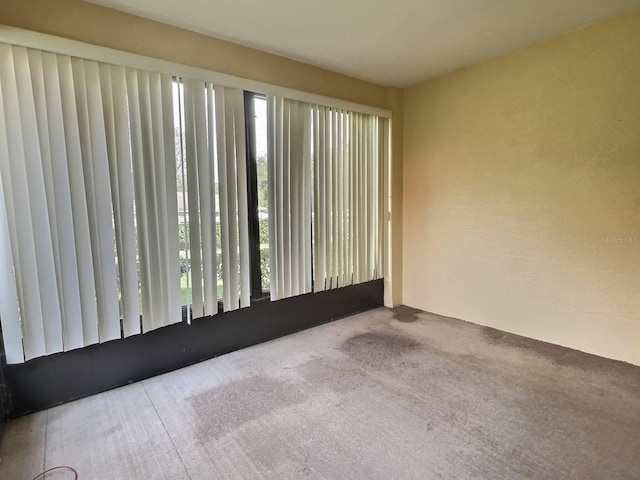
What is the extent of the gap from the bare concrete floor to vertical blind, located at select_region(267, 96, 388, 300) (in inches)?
35.0

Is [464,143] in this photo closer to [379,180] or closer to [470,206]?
[470,206]

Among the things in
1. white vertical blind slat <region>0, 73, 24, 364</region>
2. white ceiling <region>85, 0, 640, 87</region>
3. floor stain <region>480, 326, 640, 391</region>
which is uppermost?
white ceiling <region>85, 0, 640, 87</region>

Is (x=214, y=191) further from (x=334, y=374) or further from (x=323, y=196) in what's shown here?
(x=334, y=374)

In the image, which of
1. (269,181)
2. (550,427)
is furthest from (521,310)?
(269,181)

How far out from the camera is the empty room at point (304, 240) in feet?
6.26

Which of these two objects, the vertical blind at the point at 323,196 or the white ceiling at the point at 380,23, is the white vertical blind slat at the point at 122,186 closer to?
the white ceiling at the point at 380,23

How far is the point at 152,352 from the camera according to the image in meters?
2.56

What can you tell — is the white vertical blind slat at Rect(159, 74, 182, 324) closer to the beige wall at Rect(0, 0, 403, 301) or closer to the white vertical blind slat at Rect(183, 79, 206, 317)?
the white vertical blind slat at Rect(183, 79, 206, 317)

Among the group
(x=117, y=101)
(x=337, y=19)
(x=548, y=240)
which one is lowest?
(x=548, y=240)

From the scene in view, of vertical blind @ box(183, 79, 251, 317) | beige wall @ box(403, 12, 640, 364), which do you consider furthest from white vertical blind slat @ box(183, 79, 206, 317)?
beige wall @ box(403, 12, 640, 364)

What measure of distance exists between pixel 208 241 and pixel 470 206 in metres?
2.54

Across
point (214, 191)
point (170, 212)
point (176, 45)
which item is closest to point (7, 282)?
point (170, 212)

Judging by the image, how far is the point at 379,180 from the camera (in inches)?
153

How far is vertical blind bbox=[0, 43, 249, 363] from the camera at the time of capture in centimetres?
199
